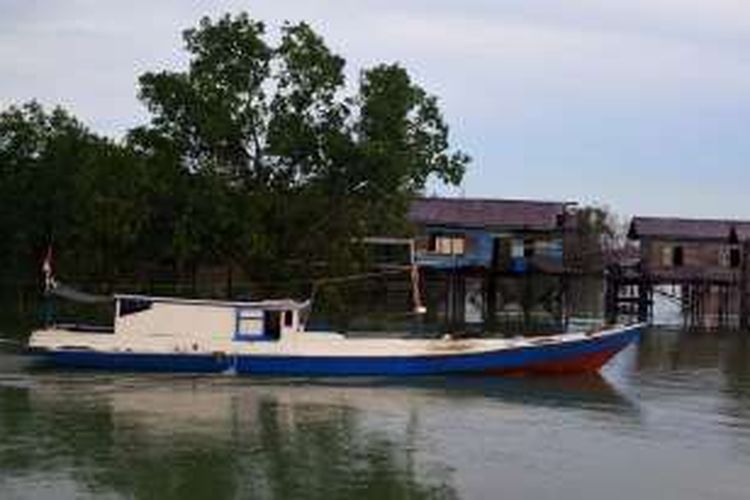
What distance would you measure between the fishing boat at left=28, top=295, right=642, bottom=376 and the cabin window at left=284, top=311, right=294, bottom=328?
3 cm

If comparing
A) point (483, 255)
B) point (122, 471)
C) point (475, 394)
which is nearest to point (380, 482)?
point (122, 471)

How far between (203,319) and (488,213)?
3314 centimetres

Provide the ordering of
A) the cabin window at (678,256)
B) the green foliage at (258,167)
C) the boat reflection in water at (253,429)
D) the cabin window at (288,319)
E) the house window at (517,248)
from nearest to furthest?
the boat reflection in water at (253,429) < the cabin window at (288,319) < the green foliage at (258,167) < the house window at (517,248) < the cabin window at (678,256)

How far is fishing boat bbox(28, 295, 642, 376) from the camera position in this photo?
43.1 meters

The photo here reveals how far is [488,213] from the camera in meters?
75.0

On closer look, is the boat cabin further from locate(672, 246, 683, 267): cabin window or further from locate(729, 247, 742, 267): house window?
locate(729, 247, 742, 267): house window

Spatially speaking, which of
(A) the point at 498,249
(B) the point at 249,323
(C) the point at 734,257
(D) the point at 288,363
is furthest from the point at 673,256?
(D) the point at 288,363

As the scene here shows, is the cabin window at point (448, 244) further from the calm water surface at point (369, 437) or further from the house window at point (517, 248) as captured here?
the calm water surface at point (369, 437)

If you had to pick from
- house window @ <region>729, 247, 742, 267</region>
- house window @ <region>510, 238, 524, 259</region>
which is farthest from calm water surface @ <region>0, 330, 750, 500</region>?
house window @ <region>729, 247, 742, 267</region>

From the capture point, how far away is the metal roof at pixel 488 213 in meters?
74.1

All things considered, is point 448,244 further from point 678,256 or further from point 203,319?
point 203,319

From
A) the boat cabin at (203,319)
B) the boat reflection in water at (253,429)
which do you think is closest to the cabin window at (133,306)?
the boat cabin at (203,319)

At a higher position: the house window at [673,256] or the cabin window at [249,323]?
the house window at [673,256]

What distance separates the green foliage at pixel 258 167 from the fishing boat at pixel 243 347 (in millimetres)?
9865
